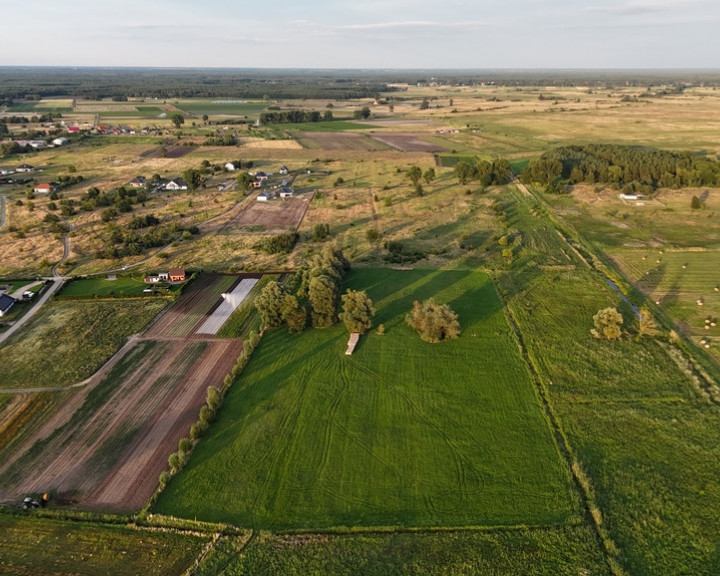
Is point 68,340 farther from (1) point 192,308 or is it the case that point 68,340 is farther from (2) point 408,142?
(2) point 408,142

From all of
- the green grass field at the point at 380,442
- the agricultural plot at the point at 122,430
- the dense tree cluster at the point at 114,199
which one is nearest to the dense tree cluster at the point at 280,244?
the green grass field at the point at 380,442

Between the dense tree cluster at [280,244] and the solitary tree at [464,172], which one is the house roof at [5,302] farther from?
the solitary tree at [464,172]

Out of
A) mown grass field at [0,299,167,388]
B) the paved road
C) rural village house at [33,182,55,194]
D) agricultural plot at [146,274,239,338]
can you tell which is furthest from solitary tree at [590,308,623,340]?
rural village house at [33,182,55,194]

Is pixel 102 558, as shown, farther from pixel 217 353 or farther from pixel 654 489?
pixel 654 489

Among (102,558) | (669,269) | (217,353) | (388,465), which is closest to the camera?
(102,558)

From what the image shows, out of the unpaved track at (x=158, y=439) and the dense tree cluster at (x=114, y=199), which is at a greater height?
the dense tree cluster at (x=114, y=199)

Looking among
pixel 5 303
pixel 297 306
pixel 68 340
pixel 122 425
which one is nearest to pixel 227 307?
pixel 297 306


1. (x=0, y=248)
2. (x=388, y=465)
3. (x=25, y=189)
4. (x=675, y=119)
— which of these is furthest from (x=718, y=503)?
(x=675, y=119)
